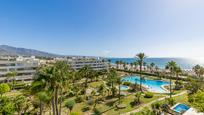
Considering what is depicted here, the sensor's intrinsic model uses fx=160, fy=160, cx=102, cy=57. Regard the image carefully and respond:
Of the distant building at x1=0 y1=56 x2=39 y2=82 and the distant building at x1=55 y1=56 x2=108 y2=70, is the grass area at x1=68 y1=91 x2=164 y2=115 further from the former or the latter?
the distant building at x1=55 y1=56 x2=108 y2=70

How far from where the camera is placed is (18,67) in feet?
207

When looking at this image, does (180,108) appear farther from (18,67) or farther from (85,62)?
(85,62)

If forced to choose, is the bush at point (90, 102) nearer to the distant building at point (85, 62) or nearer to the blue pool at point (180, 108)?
the blue pool at point (180, 108)

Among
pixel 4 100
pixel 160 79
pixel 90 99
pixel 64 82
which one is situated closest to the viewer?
pixel 64 82

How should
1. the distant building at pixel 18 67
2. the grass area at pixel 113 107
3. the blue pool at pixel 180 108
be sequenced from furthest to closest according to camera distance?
the distant building at pixel 18 67 < the grass area at pixel 113 107 < the blue pool at pixel 180 108

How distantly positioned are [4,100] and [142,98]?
3344 cm

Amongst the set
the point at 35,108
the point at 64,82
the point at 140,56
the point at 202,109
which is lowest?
the point at 35,108

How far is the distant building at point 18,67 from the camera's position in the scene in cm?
5975

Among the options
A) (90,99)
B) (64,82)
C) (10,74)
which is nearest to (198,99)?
(64,82)

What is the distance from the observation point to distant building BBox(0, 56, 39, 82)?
59747 millimetres

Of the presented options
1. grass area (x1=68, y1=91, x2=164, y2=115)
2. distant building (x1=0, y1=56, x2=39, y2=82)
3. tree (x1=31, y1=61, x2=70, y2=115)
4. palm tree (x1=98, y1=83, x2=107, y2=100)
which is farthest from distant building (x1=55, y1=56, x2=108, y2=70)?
tree (x1=31, y1=61, x2=70, y2=115)

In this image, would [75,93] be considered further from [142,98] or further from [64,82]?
[64,82]

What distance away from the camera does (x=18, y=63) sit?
63188mm

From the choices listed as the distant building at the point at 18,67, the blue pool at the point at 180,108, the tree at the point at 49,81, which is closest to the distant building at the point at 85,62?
the distant building at the point at 18,67
